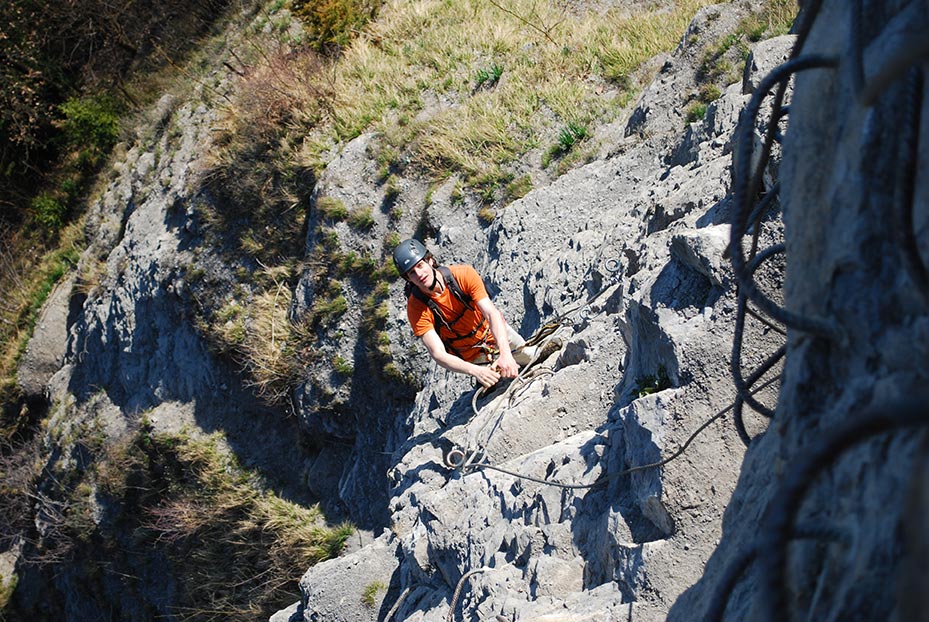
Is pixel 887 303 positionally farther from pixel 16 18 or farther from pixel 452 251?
pixel 16 18

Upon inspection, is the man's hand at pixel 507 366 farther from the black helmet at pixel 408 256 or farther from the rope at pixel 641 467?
the rope at pixel 641 467

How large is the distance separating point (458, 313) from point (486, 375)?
0.66 m

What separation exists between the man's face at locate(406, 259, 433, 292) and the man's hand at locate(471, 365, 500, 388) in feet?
2.85

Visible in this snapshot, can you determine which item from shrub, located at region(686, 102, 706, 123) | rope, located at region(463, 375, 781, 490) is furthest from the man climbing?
shrub, located at region(686, 102, 706, 123)

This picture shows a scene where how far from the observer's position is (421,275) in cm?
735

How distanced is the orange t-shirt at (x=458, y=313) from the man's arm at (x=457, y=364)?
0.10 meters

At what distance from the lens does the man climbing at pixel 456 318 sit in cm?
737

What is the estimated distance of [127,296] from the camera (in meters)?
14.8

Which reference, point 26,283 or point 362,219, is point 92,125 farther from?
point 362,219

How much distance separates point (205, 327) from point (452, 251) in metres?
5.01

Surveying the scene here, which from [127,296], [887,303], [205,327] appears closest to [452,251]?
[205,327]

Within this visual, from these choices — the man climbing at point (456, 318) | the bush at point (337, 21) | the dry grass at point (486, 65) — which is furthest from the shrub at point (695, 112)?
the bush at point (337, 21)

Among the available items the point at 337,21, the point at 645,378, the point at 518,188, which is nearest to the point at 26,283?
the point at 337,21

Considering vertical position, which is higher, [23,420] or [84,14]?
[84,14]
